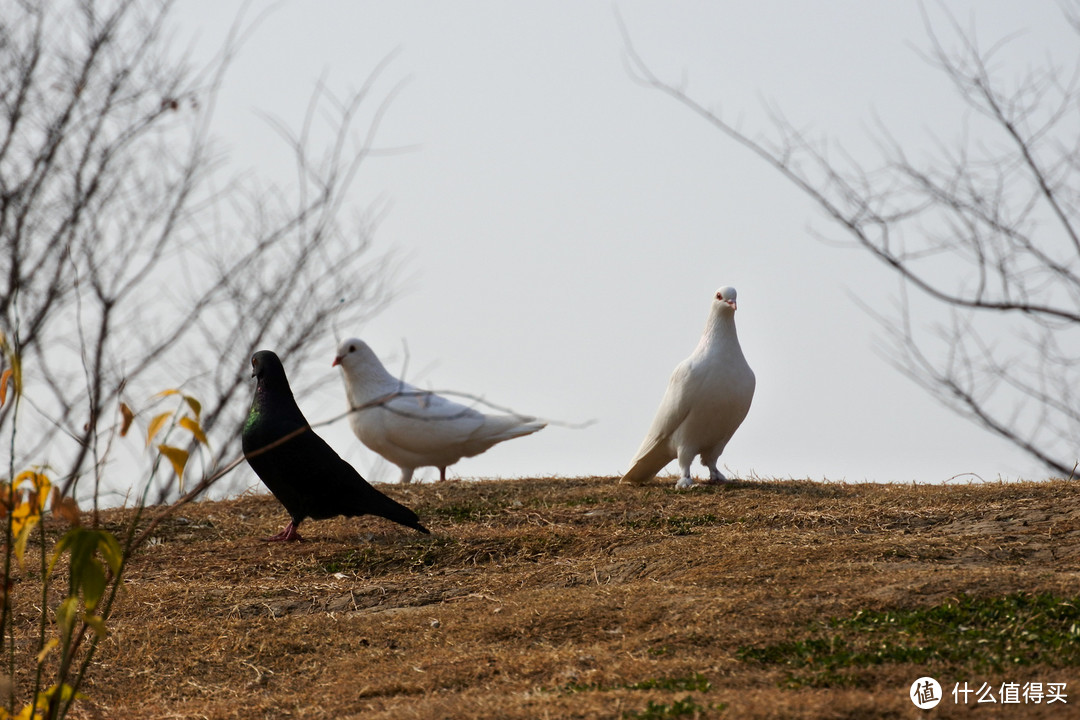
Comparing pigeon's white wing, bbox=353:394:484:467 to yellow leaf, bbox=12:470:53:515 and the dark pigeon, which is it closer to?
the dark pigeon

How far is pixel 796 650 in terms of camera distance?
3.93m

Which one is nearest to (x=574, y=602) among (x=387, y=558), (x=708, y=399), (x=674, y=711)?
(x=674, y=711)

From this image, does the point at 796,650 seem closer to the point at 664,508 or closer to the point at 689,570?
the point at 689,570

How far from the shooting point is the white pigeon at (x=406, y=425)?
8.84m

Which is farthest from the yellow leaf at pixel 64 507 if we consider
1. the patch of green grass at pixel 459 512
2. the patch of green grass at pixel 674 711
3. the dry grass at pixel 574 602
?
the patch of green grass at pixel 459 512

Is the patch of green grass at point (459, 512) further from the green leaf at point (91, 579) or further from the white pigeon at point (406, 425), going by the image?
the green leaf at point (91, 579)

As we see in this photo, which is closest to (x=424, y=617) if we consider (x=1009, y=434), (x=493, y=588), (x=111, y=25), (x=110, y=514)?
(x=493, y=588)

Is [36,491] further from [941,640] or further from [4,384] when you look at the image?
[941,640]

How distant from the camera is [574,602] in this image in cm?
476

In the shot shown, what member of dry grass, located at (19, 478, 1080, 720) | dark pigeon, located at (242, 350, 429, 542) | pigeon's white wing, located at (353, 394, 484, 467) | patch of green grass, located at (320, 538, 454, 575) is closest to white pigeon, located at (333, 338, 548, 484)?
pigeon's white wing, located at (353, 394, 484, 467)

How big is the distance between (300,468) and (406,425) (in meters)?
2.53

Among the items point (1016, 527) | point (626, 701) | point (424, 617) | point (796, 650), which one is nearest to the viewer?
point (626, 701)

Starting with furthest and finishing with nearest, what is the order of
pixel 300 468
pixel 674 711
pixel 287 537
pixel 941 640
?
pixel 287 537, pixel 300 468, pixel 941 640, pixel 674 711

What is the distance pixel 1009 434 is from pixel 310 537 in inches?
174
